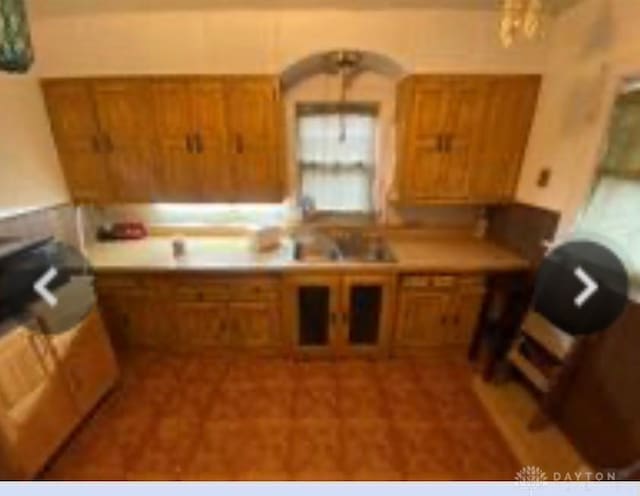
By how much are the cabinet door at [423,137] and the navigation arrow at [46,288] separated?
231 cm

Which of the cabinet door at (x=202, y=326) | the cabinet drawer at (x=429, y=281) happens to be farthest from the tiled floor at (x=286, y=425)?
the cabinet drawer at (x=429, y=281)

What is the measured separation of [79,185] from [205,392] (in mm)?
1805

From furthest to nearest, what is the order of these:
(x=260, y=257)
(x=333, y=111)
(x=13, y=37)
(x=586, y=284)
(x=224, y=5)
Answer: (x=333, y=111) < (x=260, y=257) < (x=224, y=5) < (x=586, y=284) < (x=13, y=37)

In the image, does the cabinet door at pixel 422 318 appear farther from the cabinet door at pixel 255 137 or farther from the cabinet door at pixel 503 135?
the cabinet door at pixel 255 137

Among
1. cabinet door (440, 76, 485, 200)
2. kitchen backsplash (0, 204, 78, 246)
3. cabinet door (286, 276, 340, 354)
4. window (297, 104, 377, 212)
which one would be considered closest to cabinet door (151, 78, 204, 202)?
kitchen backsplash (0, 204, 78, 246)

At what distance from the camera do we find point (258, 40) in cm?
248

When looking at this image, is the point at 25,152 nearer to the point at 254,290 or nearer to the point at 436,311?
the point at 254,290

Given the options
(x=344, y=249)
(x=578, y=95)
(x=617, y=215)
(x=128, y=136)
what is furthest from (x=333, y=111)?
(x=617, y=215)

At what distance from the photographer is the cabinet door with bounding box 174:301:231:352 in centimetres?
271

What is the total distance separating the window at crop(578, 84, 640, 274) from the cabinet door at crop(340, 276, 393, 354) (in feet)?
4.27

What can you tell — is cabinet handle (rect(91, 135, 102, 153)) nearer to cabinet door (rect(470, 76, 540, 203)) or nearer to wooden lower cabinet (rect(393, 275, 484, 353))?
wooden lower cabinet (rect(393, 275, 484, 353))

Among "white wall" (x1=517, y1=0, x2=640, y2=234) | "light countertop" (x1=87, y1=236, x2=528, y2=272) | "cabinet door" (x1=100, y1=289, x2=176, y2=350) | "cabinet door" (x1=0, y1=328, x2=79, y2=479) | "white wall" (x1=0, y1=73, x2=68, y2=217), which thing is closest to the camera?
"cabinet door" (x1=0, y1=328, x2=79, y2=479)

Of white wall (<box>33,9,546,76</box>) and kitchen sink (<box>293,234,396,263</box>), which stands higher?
white wall (<box>33,9,546,76</box>)

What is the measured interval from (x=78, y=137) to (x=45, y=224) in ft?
2.17
